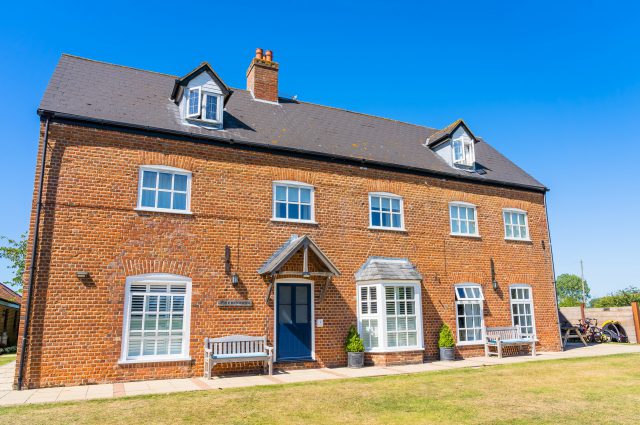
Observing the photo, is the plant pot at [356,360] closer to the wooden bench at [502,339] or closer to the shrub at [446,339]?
the shrub at [446,339]

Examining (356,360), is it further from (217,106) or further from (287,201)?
(217,106)

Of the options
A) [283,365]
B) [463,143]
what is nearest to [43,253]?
[283,365]

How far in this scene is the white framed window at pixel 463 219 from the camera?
56.1 ft

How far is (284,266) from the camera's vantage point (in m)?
13.4

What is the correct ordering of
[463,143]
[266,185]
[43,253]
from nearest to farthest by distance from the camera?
1. [43,253]
2. [266,185]
3. [463,143]

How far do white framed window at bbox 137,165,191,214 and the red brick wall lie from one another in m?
0.18

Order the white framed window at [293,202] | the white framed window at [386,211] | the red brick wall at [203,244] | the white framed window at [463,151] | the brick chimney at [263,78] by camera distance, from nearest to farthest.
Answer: the red brick wall at [203,244], the white framed window at [293,202], the white framed window at [386,211], the brick chimney at [263,78], the white framed window at [463,151]

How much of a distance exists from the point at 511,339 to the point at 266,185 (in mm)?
10504

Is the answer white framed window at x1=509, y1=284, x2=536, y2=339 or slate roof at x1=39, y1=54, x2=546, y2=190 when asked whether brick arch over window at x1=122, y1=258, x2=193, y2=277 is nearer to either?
slate roof at x1=39, y1=54, x2=546, y2=190

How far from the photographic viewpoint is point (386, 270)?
47.3ft

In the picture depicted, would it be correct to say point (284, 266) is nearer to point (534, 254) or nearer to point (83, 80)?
point (83, 80)

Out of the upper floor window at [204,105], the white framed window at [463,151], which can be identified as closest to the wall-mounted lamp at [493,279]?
the white framed window at [463,151]

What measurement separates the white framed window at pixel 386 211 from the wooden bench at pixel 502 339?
5.16 meters

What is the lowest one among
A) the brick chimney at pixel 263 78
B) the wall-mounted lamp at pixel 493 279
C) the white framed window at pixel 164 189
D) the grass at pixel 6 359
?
the grass at pixel 6 359
